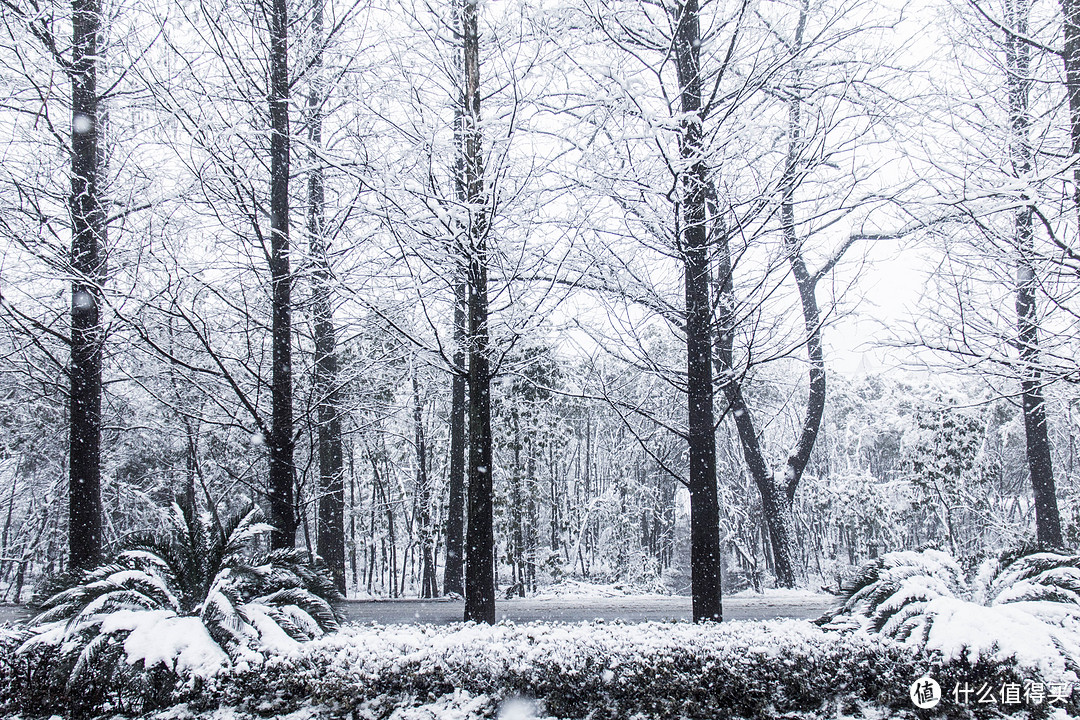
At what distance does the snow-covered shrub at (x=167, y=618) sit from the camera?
459cm

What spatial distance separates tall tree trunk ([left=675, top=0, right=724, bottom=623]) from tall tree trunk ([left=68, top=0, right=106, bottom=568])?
7328 mm

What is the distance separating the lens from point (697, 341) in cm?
677

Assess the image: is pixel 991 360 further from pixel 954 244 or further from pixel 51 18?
pixel 51 18

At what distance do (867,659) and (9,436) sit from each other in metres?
20.8

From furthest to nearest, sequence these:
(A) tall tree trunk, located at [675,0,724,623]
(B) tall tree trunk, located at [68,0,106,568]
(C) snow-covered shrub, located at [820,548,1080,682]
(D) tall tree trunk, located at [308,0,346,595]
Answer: (B) tall tree trunk, located at [68,0,106,568] < (D) tall tree trunk, located at [308,0,346,595] < (A) tall tree trunk, located at [675,0,724,623] < (C) snow-covered shrub, located at [820,548,1080,682]

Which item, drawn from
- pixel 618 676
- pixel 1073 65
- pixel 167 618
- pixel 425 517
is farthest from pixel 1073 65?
pixel 425 517

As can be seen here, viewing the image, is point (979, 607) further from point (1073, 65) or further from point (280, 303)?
point (280, 303)

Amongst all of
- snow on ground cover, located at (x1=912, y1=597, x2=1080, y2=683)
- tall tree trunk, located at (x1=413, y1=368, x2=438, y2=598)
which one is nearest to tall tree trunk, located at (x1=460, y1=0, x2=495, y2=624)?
snow on ground cover, located at (x1=912, y1=597, x2=1080, y2=683)

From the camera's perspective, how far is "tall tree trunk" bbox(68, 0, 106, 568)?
837 centimetres

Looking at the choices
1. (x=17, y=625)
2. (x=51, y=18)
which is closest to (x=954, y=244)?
(x=17, y=625)

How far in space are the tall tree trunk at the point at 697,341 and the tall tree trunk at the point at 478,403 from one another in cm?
212

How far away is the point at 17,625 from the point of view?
224 inches

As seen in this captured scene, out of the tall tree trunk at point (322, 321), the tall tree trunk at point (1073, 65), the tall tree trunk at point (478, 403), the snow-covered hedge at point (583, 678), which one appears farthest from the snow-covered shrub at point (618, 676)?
the tall tree trunk at point (1073, 65)

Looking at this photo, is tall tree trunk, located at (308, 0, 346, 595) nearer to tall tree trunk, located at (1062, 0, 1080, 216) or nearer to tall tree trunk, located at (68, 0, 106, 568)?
tall tree trunk, located at (68, 0, 106, 568)
